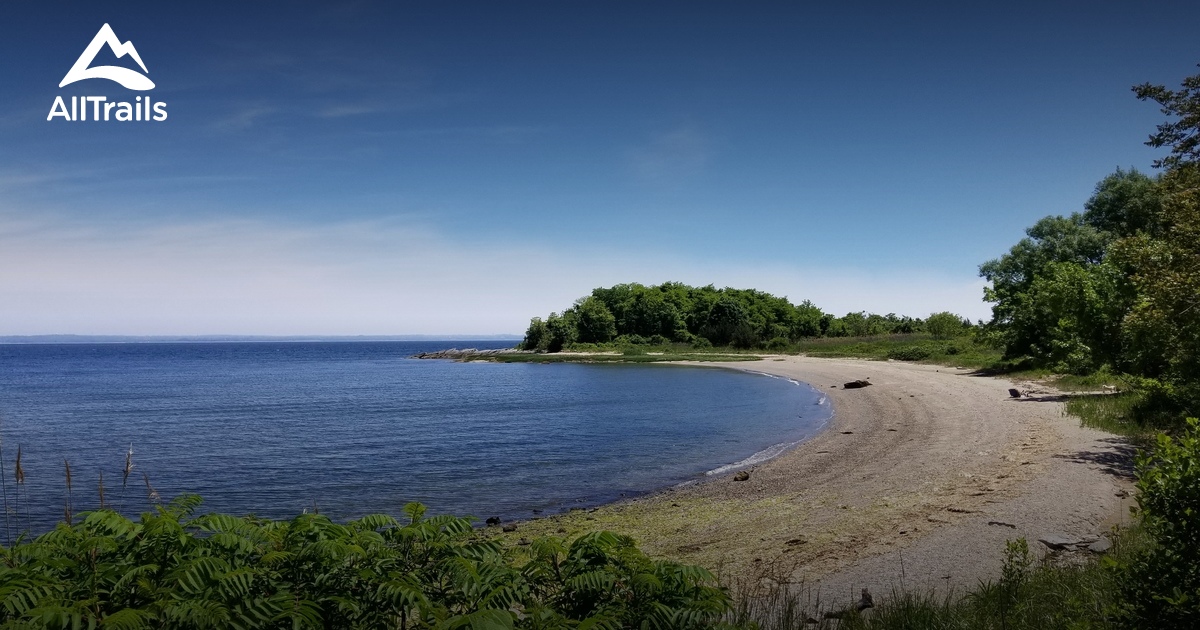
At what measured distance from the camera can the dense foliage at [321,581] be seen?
3422 millimetres

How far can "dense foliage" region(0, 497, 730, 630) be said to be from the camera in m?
3.42

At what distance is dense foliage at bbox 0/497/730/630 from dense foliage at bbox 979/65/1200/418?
49.4 feet

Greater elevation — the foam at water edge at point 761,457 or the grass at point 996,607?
the grass at point 996,607

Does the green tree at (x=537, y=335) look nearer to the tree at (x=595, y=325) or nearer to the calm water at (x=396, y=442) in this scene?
the tree at (x=595, y=325)

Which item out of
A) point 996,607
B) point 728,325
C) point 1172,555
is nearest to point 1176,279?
point 996,607

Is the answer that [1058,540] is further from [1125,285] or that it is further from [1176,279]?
[1125,285]

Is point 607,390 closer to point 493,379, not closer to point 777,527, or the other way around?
point 493,379

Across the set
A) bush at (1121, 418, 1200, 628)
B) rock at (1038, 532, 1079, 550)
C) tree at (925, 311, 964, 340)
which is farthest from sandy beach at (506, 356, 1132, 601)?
tree at (925, 311, 964, 340)

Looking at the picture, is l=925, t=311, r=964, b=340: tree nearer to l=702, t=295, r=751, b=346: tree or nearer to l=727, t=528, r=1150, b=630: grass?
l=702, t=295, r=751, b=346: tree

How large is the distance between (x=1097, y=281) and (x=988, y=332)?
1814 cm

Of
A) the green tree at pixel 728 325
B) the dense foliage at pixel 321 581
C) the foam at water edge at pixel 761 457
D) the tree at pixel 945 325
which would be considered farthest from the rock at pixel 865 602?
the green tree at pixel 728 325

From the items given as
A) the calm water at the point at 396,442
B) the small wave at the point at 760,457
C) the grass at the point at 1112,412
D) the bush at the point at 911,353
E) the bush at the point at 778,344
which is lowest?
the calm water at the point at 396,442

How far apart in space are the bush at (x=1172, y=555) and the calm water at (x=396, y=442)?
14.2 meters

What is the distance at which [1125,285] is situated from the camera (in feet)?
80.3
